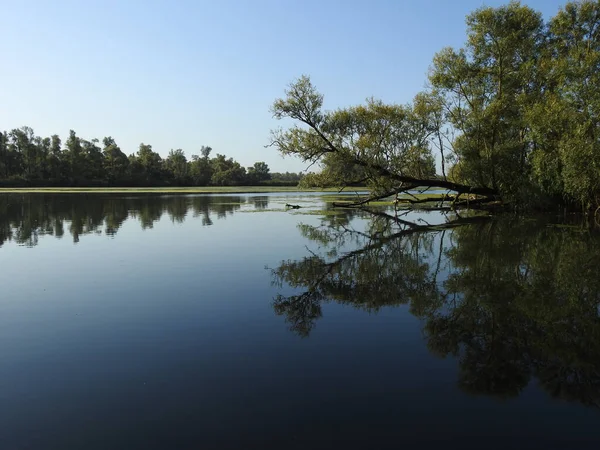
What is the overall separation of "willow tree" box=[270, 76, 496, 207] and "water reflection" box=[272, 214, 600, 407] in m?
16.3

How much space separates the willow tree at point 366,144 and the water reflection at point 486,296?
53.4ft

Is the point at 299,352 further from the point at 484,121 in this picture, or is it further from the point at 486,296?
the point at 484,121

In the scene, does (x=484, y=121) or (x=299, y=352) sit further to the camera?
(x=484, y=121)

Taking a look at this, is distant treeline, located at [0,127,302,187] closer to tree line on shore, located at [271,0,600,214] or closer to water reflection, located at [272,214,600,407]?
tree line on shore, located at [271,0,600,214]

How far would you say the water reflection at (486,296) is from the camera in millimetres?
7805

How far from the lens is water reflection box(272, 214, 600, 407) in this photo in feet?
25.6

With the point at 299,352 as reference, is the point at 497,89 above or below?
above

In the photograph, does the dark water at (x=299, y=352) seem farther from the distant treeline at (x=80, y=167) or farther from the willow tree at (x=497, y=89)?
the distant treeline at (x=80, y=167)

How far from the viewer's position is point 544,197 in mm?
38469

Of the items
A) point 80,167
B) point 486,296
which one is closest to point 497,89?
point 486,296

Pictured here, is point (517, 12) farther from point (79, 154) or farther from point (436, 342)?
point (79, 154)

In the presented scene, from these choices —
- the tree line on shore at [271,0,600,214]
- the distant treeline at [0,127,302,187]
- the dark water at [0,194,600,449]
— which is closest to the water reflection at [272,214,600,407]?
the dark water at [0,194,600,449]

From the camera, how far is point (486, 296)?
12.4 meters

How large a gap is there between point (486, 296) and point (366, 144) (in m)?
28.5
